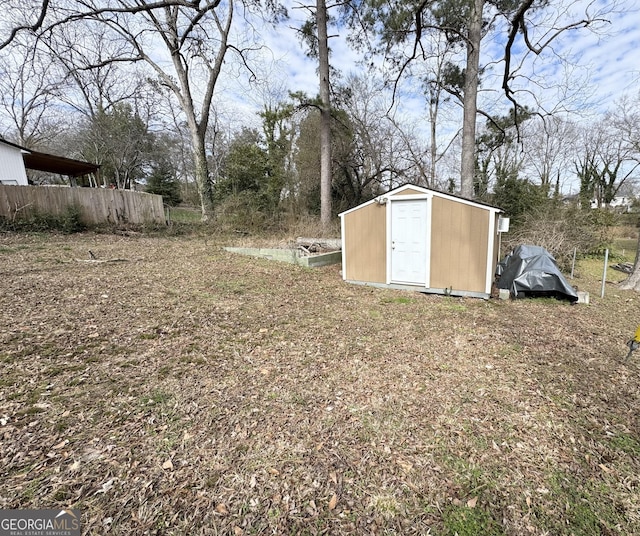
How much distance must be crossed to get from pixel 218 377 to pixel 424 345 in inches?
99.5

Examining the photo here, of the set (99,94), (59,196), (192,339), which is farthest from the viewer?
(99,94)

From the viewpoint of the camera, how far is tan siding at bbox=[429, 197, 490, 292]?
5.71m

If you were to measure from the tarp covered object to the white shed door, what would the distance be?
1.85m

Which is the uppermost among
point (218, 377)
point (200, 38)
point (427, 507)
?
point (200, 38)

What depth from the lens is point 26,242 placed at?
761cm

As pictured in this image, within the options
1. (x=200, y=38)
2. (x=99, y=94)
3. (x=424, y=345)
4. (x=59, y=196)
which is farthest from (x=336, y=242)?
(x=99, y=94)

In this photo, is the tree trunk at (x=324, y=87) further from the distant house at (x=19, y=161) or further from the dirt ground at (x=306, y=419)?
the distant house at (x=19, y=161)

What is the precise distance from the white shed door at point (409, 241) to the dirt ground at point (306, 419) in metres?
1.96

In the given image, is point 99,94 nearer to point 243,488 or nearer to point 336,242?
point 336,242

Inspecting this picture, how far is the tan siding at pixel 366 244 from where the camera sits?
268 inches

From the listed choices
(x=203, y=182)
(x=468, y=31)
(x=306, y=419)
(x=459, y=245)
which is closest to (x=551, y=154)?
(x=468, y=31)

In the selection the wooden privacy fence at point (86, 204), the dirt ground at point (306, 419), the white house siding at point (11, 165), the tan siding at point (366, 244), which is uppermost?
the white house siding at point (11, 165)

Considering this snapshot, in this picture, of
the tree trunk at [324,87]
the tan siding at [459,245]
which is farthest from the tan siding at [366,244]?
the tree trunk at [324,87]

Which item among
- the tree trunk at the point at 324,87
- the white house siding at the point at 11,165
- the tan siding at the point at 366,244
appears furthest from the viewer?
the white house siding at the point at 11,165
